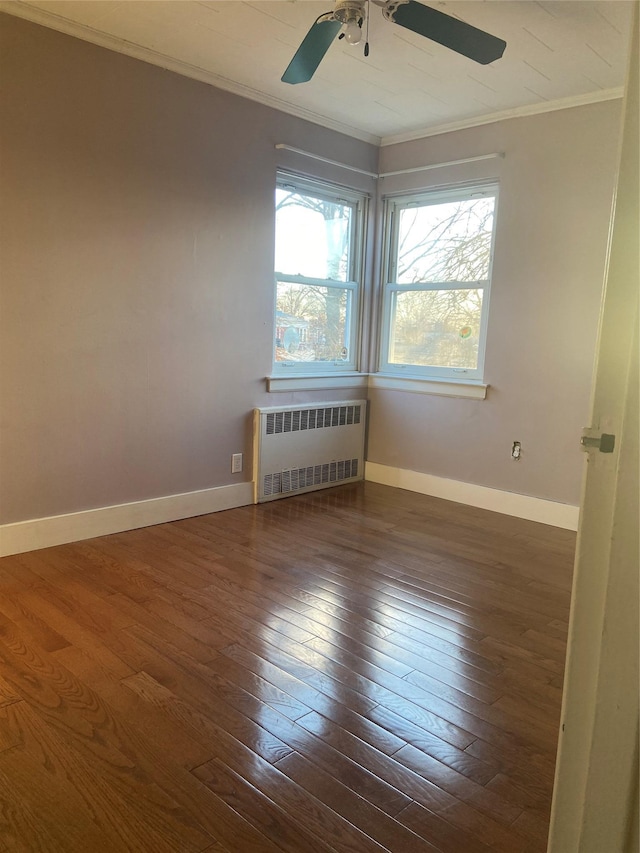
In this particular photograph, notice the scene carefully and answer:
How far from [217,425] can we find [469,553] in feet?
5.55

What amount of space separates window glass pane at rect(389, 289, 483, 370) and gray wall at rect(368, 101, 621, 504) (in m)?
0.17

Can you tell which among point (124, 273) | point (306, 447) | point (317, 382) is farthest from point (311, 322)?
point (124, 273)

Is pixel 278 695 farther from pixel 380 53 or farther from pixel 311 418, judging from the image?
pixel 380 53

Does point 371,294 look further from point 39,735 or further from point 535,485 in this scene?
point 39,735

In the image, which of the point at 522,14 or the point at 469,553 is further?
the point at 469,553

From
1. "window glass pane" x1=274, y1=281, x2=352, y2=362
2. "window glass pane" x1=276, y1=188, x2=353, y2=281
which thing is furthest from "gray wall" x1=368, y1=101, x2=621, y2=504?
"window glass pane" x1=274, y1=281, x2=352, y2=362

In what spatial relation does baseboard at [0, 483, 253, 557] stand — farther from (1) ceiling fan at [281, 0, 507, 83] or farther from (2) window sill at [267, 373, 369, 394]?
(1) ceiling fan at [281, 0, 507, 83]

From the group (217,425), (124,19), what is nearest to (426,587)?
(217,425)

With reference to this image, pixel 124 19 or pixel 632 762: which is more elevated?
pixel 124 19

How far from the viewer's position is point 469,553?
332 centimetres

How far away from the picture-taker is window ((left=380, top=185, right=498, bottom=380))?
412 cm

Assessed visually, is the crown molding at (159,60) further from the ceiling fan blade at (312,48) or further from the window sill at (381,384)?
the window sill at (381,384)

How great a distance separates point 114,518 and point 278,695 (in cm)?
177

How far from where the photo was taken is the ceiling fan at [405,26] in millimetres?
2232
